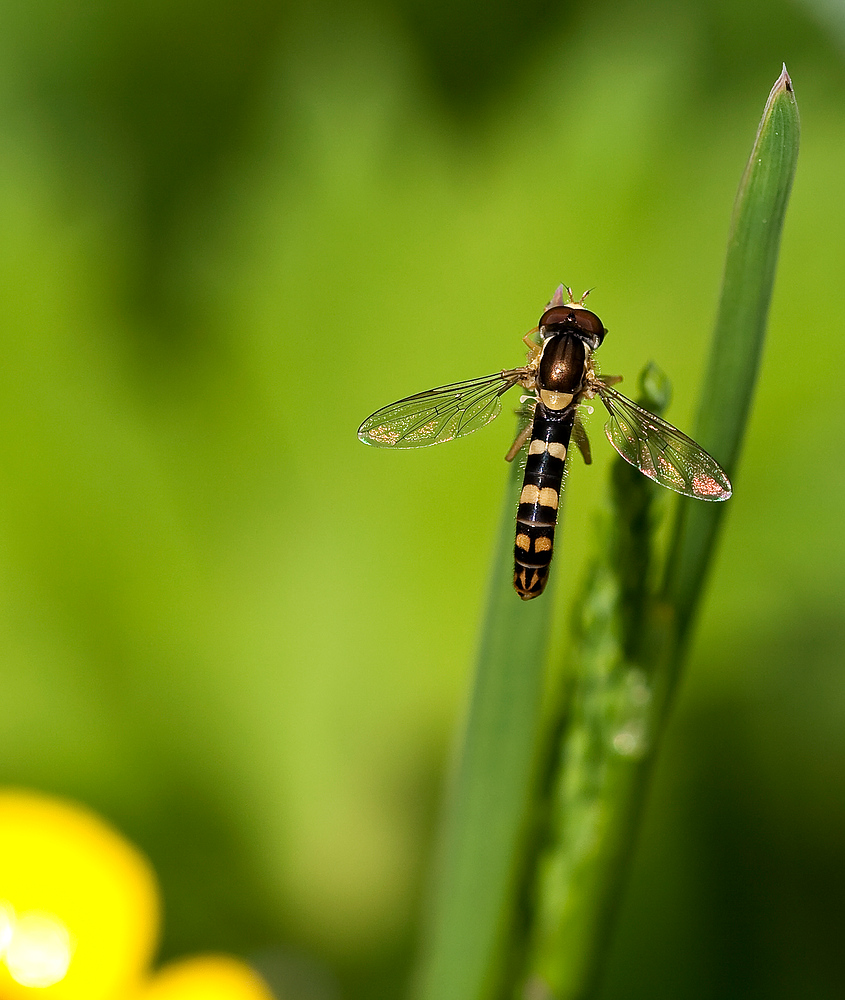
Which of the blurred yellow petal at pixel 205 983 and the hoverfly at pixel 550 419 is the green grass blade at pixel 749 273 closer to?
the hoverfly at pixel 550 419

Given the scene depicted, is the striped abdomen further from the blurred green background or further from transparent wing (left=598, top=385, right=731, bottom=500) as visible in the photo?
the blurred green background

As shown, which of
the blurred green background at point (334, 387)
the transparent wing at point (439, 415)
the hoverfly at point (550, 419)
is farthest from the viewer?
the blurred green background at point (334, 387)

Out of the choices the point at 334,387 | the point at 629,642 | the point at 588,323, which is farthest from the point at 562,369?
the point at 334,387

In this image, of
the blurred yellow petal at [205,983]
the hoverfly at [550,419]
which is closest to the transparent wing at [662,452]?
the hoverfly at [550,419]

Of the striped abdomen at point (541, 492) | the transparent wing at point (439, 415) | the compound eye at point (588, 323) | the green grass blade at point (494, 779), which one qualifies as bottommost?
the green grass blade at point (494, 779)

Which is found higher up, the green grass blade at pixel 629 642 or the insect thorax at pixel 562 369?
the insect thorax at pixel 562 369

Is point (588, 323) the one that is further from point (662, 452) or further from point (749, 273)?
point (749, 273)
